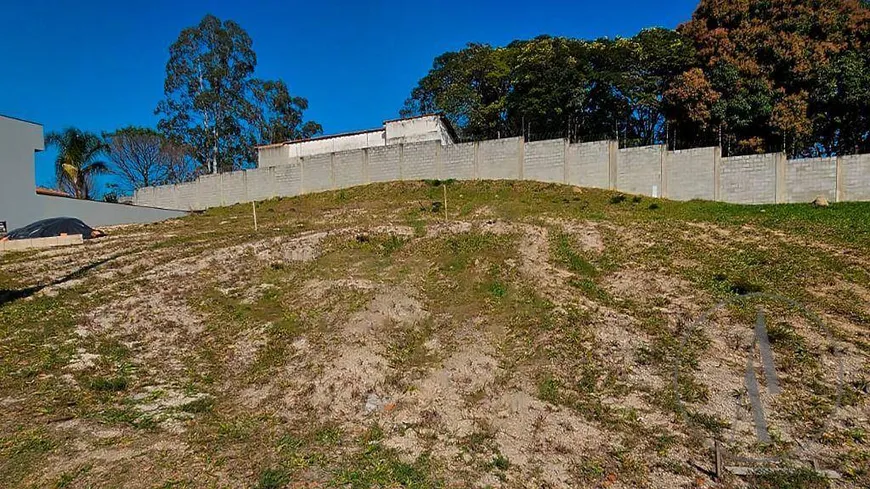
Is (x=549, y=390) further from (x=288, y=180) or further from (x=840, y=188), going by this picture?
(x=288, y=180)

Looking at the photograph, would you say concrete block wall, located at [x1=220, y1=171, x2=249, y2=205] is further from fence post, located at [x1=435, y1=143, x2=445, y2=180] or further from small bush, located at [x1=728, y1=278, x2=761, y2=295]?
small bush, located at [x1=728, y1=278, x2=761, y2=295]

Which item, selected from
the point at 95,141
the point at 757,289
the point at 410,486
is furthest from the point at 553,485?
the point at 95,141

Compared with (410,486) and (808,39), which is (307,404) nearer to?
(410,486)

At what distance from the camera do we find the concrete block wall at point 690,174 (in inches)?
616

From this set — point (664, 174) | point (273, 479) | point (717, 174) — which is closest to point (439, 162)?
point (664, 174)

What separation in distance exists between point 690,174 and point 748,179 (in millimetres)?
1724

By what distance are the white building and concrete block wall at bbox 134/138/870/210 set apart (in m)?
3.03

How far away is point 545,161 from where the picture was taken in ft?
57.8

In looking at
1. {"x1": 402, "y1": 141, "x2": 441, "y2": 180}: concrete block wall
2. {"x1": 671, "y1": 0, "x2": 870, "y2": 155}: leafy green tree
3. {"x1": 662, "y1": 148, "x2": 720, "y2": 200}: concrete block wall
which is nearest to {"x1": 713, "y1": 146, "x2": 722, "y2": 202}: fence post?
{"x1": 662, "y1": 148, "x2": 720, "y2": 200}: concrete block wall

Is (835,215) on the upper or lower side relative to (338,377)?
upper

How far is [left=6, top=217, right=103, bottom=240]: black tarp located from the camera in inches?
575

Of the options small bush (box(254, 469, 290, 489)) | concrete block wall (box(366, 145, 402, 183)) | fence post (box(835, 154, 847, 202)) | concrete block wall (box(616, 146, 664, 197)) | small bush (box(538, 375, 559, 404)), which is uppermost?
concrete block wall (box(366, 145, 402, 183))

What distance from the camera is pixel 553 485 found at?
3.96 metres

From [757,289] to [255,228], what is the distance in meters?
13.4
